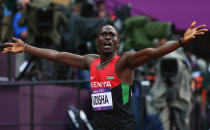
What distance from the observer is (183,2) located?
47.2 ft

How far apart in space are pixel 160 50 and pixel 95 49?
5.46 metres

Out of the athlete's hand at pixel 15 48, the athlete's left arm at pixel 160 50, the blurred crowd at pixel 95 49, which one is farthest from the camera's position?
the blurred crowd at pixel 95 49

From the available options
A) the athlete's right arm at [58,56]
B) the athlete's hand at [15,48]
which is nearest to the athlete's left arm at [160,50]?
the athlete's right arm at [58,56]

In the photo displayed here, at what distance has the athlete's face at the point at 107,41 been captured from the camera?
561 cm

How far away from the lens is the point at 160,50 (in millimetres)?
5223

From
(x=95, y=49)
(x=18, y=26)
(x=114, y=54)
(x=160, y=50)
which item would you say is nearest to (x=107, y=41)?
(x=114, y=54)

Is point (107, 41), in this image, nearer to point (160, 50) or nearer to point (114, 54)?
point (114, 54)

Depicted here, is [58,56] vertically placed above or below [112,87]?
above

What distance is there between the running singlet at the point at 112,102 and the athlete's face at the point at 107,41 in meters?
0.18

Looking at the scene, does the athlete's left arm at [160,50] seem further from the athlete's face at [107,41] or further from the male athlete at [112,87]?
the athlete's face at [107,41]

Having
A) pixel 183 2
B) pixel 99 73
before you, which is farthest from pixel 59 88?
pixel 183 2

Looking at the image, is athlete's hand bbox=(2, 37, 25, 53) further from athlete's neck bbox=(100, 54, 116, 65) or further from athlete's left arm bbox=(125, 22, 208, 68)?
athlete's left arm bbox=(125, 22, 208, 68)

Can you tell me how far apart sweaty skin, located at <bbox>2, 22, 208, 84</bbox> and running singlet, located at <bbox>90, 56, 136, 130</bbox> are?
0.29 feet

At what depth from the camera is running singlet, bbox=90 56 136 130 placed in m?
5.56
